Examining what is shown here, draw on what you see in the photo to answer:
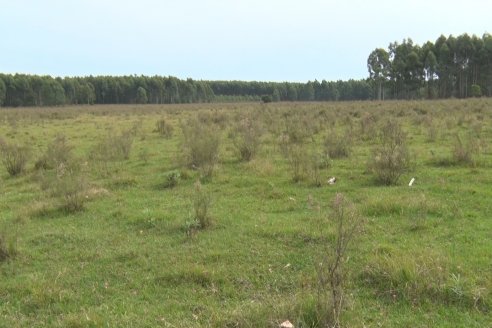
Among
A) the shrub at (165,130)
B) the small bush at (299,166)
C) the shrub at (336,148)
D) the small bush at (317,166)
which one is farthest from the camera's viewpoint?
the shrub at (165,130)

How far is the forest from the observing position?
206 feet

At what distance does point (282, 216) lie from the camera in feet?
25.4

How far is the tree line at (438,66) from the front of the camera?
6166 centimetres

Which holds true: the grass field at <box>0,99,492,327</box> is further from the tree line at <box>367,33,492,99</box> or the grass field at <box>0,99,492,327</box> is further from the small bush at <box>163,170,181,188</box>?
the tree line at <box>367,33,492,99</box>

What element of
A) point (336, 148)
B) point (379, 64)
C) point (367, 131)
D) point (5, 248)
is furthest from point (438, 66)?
point (5, 248)

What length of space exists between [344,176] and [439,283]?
19.8 feet

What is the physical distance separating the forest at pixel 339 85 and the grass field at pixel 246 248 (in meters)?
50.7

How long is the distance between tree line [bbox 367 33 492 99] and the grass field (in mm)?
55875

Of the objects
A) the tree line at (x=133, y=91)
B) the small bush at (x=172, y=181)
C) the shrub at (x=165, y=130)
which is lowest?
the small bush at (x=172, y=181)

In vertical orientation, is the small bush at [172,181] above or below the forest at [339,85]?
below

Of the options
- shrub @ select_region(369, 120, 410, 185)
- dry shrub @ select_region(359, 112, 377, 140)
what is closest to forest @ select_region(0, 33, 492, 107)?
dry shrub @ select_region(359, 112, 377, 140)

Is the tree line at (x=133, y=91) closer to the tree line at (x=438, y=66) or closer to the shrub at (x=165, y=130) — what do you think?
the tree line at (x=438, y=66)

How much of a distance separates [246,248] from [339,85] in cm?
11441

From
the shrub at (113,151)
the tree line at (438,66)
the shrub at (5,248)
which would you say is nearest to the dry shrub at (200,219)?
the shrub at (5,248)
